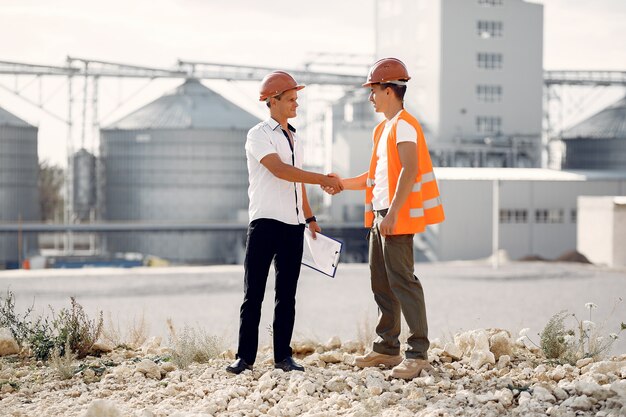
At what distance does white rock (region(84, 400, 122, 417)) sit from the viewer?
4559 mm

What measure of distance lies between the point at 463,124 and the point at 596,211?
18021 millimetres

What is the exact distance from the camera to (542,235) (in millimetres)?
36000

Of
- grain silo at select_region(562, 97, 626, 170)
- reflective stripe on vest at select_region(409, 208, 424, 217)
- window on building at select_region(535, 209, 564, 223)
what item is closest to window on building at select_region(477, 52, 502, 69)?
grain silo at select_region(562, 97, 626, 170)

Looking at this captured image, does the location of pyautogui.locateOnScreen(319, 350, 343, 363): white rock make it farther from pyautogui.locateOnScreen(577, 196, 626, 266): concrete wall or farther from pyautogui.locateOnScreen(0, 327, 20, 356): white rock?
pyautogui.locateOnScreen(577, 196, 626, 266): concrete wall

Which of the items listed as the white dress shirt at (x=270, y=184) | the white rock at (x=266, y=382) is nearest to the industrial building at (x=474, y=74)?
the white dress shirt at (x=270, y=184)

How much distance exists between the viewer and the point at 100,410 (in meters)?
4.57

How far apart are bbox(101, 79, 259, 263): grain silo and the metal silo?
1.10 m

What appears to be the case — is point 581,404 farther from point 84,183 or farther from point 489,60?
point 489,60

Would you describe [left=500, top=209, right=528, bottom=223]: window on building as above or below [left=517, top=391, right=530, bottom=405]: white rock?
above

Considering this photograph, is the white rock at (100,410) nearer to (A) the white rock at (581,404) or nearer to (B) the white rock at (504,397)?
(B) the white rock at (504,397)

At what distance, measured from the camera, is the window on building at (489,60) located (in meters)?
45.6

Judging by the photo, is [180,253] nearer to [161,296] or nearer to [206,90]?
[206,90]

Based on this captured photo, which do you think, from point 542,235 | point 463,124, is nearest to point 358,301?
point 542,235

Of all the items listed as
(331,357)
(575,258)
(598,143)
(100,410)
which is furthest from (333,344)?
(598,143)
